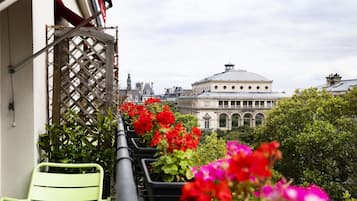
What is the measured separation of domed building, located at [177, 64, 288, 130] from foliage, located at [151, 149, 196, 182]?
51.9 m

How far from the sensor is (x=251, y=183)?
808 millimetres

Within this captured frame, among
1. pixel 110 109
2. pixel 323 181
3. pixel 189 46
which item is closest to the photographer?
pixel 110 109

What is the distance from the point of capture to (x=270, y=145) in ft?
2.56

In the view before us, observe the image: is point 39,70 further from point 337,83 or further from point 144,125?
point 337,83

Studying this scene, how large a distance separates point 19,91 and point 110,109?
0.98 meters

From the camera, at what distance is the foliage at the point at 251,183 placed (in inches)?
27.3

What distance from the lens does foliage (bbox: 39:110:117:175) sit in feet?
12.0

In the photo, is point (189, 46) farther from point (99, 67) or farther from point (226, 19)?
point (99, 67)

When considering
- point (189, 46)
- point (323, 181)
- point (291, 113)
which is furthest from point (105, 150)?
point (189, 46)

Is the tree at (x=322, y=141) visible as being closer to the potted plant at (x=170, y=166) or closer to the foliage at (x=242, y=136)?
the foliage at (x=242, y=136)

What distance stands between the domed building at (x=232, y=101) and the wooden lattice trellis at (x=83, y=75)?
49.2 metres

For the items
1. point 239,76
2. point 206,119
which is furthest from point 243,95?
point 206,119

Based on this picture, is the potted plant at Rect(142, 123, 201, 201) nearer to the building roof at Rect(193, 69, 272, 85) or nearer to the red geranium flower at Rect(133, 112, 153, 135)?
the red geranium flower at Rect(133, 112, 153, 135)

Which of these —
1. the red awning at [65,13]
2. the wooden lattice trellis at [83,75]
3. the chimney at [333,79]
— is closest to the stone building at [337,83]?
the chimney at [333,79]
